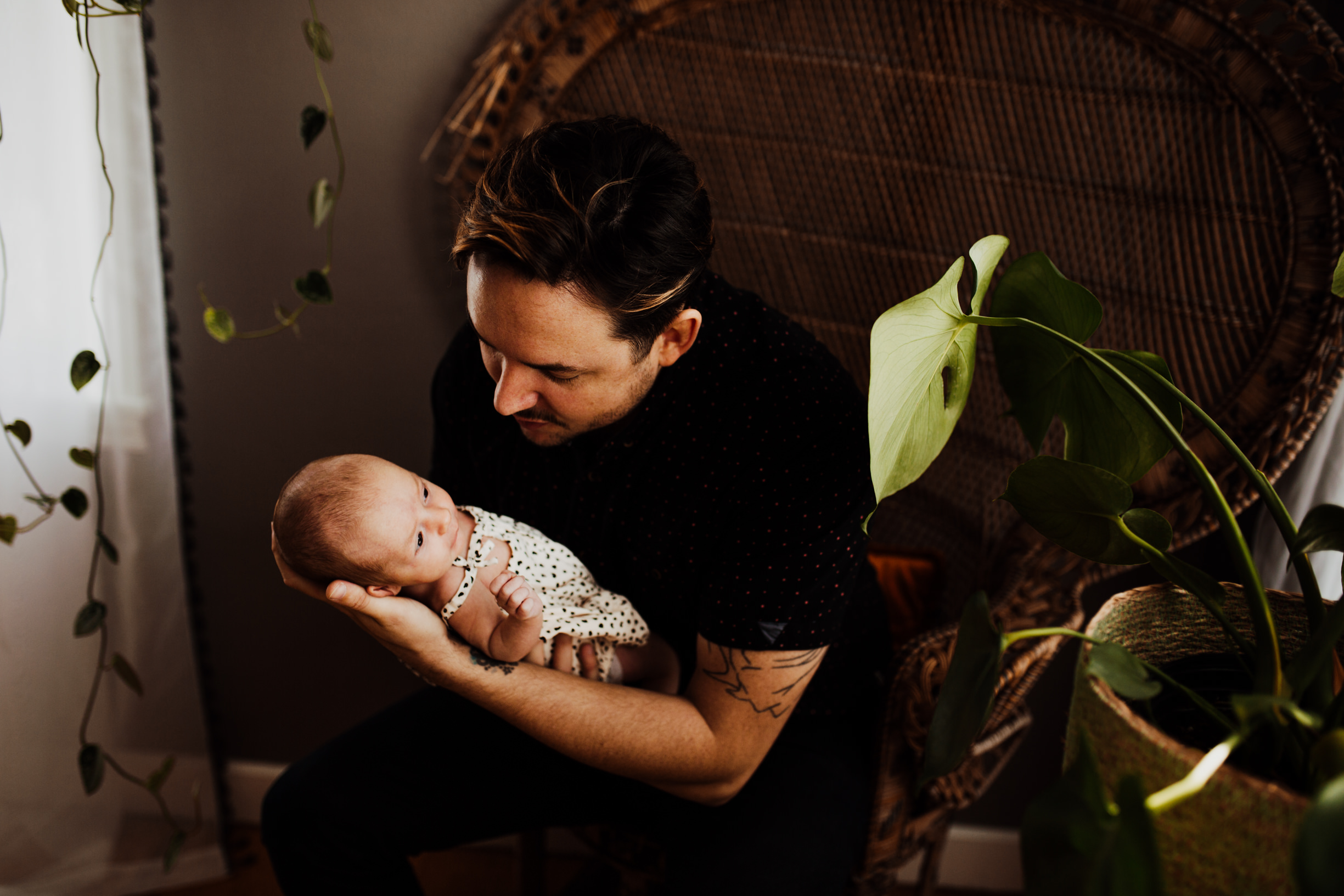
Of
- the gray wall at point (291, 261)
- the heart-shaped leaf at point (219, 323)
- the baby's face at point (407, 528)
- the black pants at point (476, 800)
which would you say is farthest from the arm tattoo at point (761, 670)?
the heart-shaped leaf at point (219, 323)

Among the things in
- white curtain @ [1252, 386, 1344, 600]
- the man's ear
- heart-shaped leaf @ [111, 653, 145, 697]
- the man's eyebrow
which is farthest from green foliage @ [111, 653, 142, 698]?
white curtain @ [1252, 386, 1344, 600]

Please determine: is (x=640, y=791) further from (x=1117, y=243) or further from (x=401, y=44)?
(x=401, y=44)

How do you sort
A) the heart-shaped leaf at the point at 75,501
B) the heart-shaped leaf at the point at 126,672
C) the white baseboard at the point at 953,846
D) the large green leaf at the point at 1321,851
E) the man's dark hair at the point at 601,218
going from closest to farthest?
the large green leaf at the point at 1321,851, the man's dark hair at the point at 601,218, the heart-shaped leaf at the point at 75,501, the heart-shaped leaf at the point at 126,672, the white baseboard at the point at 953,846

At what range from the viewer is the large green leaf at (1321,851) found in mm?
349

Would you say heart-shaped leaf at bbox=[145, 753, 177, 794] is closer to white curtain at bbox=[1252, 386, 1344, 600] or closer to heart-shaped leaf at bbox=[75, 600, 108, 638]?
heart-shaped leaf at bbox=[75, 600, 108, 638]

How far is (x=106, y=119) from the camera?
1212 millimetres

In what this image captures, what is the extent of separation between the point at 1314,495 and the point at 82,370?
1700mm

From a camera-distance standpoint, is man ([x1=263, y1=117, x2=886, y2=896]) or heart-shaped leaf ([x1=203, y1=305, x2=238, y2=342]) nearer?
man ([x1=263, y1=117, x2=886, y2=896])

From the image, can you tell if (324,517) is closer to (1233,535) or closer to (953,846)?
(1233,535)

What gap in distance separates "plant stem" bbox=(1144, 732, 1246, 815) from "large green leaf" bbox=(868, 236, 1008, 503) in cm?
24

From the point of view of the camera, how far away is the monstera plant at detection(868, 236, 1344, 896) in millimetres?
420

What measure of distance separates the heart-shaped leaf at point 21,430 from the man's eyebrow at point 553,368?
708 millimetres

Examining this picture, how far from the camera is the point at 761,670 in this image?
940 millimetres

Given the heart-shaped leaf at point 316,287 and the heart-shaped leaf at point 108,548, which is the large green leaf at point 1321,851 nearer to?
the heart-shaped leaf at point 316,287
